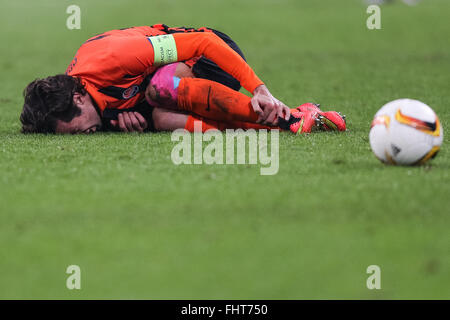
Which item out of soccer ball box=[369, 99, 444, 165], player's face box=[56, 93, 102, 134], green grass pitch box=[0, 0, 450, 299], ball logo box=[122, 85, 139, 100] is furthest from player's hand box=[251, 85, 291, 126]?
player's face box=[56, 93, 102, 134]

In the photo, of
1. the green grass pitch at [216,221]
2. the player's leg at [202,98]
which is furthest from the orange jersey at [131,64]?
the green grass pitch at [216,221]

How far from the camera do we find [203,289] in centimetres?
251

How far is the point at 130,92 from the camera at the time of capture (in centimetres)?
513

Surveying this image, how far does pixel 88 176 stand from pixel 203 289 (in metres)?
A: 1.59

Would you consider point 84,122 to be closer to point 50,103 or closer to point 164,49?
point 50,103

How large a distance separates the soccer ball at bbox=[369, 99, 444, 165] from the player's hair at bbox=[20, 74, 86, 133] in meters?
2.27

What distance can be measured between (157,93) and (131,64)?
0.92ft

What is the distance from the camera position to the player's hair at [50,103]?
4945 mm

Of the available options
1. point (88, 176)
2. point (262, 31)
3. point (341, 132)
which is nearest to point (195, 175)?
point (88, 176)

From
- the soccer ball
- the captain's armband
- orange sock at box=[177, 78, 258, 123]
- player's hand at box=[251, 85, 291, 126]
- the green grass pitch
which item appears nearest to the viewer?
the green grass pitch

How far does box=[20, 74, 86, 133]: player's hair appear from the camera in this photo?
16.2ft

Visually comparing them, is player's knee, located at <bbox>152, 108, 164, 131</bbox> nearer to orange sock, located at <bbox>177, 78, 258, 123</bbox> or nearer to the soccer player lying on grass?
the soccer player lying on grass

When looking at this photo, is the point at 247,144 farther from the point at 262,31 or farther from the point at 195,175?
the point at 262,31

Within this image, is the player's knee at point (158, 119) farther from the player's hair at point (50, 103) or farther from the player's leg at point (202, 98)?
the player's hair at point (50, 103)
